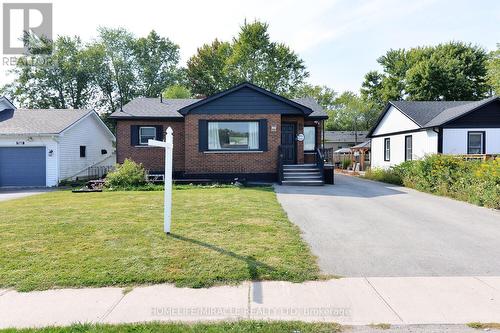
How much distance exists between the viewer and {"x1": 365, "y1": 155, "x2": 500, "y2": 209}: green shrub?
367 inches

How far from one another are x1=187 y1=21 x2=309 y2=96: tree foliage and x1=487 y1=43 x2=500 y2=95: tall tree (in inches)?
758

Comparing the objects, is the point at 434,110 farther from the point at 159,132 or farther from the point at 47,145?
the point at 47,145

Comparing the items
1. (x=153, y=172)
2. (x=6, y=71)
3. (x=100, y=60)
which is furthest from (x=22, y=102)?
(x=153, y=172)

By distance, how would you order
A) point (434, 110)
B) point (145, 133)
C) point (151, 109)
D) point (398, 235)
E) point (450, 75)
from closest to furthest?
1. point (398, 235)
2. point (145, 133)
3. point (151, 109)
4. point (434, 110)
5. point (450, 75)

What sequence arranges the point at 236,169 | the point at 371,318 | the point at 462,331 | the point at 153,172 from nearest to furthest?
1. the point at 462,331
2. the point at 371,318
3. the point at 236,169
4. the point at 153,172

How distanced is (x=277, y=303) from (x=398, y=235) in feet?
12.6

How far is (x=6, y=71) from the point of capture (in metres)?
37.4

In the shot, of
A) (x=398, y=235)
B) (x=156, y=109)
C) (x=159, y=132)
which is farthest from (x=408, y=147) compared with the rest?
(x=156, y=109)

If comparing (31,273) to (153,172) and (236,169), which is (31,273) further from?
(153,172)

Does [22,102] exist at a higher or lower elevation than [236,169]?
higher

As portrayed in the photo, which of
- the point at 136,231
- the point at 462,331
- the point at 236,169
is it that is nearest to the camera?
the point at 462,331

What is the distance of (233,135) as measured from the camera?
15281 millimetres

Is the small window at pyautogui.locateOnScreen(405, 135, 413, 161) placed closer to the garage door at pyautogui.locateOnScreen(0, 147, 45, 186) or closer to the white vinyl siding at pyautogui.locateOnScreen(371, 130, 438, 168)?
the white vinyl siding at pyautogui.locateOnScreen(371, 130, 438, 168)

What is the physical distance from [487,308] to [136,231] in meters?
5.69
